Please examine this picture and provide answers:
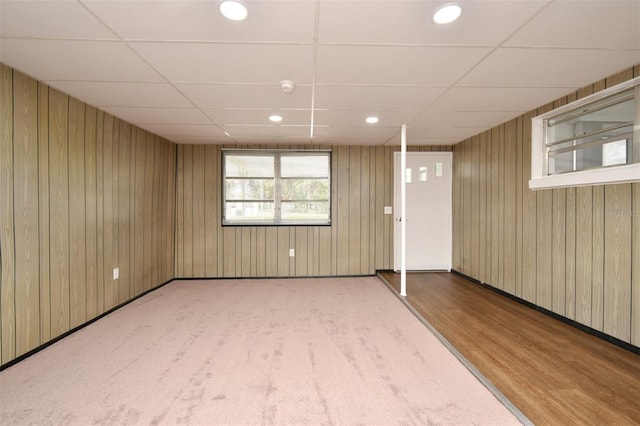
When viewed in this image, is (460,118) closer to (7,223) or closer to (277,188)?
(277,188)

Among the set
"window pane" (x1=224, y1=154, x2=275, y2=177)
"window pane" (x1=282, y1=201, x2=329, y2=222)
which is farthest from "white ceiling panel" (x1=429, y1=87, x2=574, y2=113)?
"window pane" (x1=224, y1=154, x2=275, y2=177)

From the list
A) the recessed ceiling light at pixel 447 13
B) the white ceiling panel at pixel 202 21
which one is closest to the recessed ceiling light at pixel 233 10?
the white ceiling panel at pixel 202 21

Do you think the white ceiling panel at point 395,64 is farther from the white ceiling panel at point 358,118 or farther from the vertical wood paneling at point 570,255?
the vertical wood paneling at point 570,255

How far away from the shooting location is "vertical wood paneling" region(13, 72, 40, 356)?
2.33 meters

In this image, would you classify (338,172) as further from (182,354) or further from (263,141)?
(182,354)

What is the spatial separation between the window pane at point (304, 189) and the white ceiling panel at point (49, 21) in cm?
342

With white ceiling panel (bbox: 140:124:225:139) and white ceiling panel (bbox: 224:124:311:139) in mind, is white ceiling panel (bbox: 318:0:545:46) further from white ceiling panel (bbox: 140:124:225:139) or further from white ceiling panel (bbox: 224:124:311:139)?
white ceiling panel (bbox: 140:124:225:139)

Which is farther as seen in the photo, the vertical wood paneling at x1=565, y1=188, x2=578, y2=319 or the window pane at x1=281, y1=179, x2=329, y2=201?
the window pane at x1=281, y1=179, x2=329, y2=201

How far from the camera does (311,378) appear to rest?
211cm

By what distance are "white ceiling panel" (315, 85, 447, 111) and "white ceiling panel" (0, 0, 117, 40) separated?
5.28 feet

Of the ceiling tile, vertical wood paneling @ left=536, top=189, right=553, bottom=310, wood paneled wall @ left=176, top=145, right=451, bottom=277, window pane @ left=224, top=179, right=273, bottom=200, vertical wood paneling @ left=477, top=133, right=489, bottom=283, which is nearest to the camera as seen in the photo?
vertical wood paneling @ left=536, top=189, right=553, bottom=310

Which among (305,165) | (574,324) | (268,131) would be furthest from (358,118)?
(574,324)

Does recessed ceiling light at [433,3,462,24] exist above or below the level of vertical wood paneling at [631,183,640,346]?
above

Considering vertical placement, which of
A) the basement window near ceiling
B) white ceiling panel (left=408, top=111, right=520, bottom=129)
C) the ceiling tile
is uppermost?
white ceiling panel (left=408, top=111, right=520, bottom=129)
